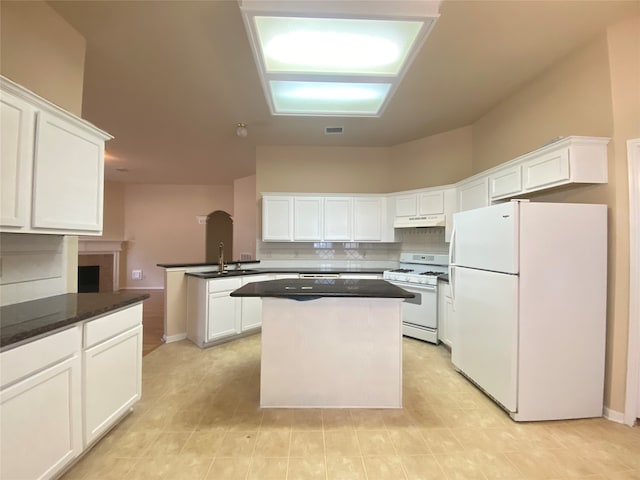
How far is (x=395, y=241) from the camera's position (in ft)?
15.2

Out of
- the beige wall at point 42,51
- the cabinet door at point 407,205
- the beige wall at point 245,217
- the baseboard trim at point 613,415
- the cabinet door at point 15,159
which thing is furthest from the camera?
the beige wall at point 245,217

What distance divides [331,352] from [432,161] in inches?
135

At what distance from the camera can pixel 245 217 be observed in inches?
278

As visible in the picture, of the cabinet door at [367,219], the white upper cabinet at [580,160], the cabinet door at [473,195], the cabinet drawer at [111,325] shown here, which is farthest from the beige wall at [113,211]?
the white upper cabinet at [580,160]

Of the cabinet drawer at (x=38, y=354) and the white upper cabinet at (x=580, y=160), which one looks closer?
the cabinet drawer at (x=38, y=354)

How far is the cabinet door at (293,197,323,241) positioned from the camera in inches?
181

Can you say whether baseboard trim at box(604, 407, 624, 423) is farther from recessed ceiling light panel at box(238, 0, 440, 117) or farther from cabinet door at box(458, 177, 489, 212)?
recessed ceiling light panel at box(238, 0, 440, 117)

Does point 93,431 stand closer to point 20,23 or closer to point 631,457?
point 20,23

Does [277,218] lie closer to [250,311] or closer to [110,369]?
[250,311]

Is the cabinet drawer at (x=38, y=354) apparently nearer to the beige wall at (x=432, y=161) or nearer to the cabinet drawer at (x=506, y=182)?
the cabinet drawer at (x=506, y=182)

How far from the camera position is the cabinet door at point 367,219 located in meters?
4.62

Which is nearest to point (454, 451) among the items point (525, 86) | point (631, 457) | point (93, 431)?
point (631, 457)

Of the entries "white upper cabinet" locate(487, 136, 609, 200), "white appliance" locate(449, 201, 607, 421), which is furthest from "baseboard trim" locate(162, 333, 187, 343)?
"white upper cabinet" locate(487, 136, 609, 200)

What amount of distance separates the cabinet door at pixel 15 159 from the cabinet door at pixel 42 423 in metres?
0.84
